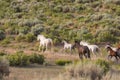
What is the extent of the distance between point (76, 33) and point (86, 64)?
22826mm

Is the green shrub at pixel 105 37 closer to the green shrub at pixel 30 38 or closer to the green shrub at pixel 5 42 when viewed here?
the green shrub at pixel 30 38

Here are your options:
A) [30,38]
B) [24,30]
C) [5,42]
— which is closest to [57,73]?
[5,42]

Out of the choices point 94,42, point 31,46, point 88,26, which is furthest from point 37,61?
point 88,26

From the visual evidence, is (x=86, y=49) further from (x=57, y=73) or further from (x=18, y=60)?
(x=57, y=73)

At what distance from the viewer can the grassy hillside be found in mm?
35906

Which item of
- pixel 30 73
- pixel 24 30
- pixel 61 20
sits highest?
pixel 30 73

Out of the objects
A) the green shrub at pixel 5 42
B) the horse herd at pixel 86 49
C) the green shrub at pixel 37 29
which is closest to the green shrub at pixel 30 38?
the green shrub at pixel 5 42

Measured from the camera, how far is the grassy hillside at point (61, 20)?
3591 centimetres

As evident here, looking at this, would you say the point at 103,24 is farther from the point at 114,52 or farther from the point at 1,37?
the point at 114,52

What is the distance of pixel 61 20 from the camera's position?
1773 inches

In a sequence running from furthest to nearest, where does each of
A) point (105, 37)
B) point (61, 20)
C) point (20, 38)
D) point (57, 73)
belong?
point (61, 20)
point (105, 37)
point (20, 38)
point (57, 73)

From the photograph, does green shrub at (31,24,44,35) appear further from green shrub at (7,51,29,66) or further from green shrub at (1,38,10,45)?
green shrub at (7,51,29,66)

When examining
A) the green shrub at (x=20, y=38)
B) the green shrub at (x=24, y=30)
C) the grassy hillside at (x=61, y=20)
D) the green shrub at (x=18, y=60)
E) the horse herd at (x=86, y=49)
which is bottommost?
the grassy hillside at (x=61, y=20)

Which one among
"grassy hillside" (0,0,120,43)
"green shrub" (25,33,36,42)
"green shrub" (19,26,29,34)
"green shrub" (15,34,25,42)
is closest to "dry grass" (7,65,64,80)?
"green shrub" (25,33,36,42)
